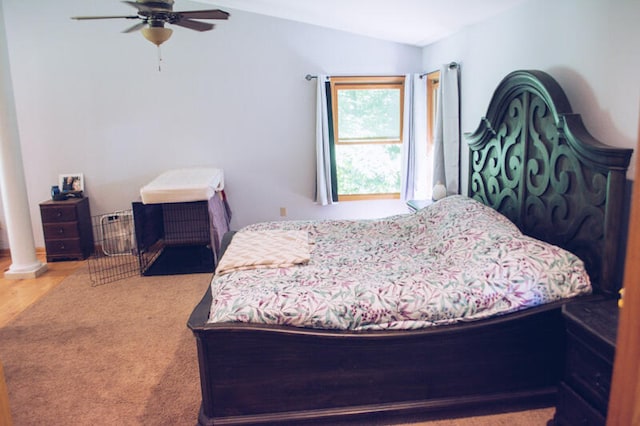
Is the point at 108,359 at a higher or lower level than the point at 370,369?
lower

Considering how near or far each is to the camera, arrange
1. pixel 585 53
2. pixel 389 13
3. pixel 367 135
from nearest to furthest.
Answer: pixel 585 53, pixel 389 13, pixel 367 135

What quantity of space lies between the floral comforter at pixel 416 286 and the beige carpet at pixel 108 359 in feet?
1.81

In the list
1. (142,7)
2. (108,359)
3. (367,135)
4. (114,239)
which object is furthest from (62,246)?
(367,135)

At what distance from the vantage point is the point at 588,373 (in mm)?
1786

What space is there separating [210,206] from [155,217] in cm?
95

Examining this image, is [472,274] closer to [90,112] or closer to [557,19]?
[557,19]

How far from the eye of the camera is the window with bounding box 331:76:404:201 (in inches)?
200

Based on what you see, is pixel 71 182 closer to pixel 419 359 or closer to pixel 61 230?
pixel 61 230

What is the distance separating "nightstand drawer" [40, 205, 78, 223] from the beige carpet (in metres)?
0.94

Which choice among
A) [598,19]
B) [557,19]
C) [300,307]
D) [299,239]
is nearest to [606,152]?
[598,19]

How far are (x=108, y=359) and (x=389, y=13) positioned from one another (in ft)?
10.9

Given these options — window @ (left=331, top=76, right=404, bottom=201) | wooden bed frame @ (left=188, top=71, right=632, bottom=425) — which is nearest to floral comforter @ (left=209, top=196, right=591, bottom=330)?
wooden bed frame @ (left=188, top=71, right=632, bottom=425)

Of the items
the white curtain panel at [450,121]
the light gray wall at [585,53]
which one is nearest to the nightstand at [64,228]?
the white curtain panel at [450,121]

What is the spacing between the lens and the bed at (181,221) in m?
4.00
